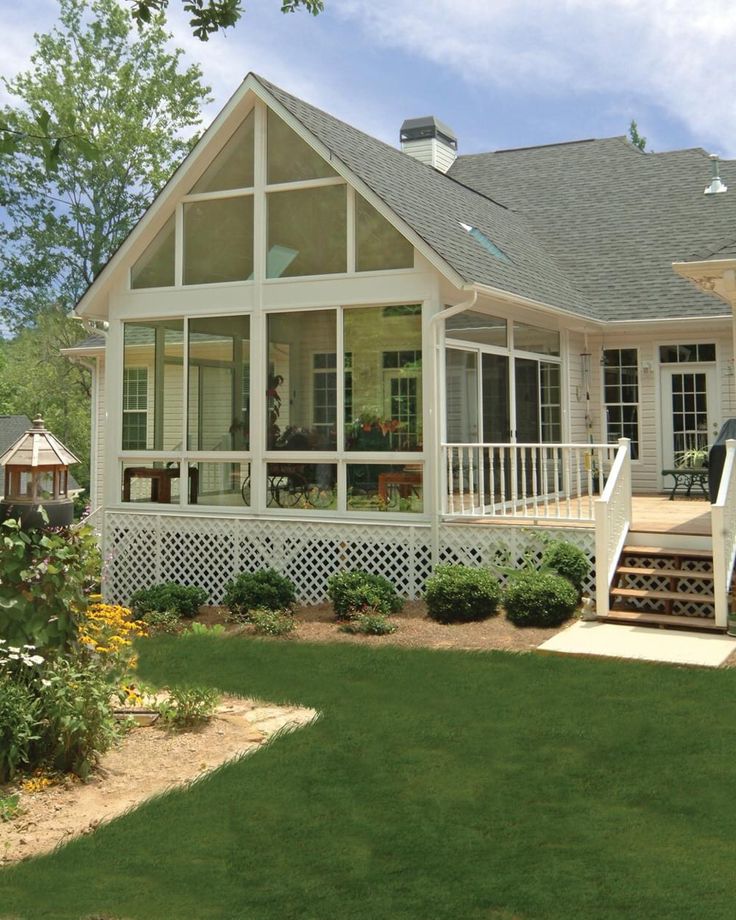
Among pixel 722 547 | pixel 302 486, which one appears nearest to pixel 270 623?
pixel 302 486

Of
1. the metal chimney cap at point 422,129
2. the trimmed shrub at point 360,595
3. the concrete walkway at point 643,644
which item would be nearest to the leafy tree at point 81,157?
the metal chimney cap at point 422,129

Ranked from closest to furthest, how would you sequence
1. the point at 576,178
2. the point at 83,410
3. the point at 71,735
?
the point at 71,735
the point at 576,178
the point at 83,410

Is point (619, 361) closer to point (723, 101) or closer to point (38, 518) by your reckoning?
point (38, 518)

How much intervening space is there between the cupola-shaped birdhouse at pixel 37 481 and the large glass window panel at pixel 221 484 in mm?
4869

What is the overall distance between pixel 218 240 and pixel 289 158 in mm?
1439

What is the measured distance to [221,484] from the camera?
40.2 ft

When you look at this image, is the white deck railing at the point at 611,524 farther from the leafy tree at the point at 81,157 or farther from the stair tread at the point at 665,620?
the leafy tree at the point at 81,157

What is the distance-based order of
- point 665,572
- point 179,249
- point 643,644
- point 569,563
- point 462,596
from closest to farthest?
point 643,644
point 665,572
point 462,596
point 569,563
point 179,249

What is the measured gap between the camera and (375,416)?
11.2 meters

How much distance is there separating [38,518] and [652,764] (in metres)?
4.18

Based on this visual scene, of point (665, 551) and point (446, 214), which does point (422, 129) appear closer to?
point (446, 214)

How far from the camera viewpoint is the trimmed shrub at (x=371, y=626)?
965 cm

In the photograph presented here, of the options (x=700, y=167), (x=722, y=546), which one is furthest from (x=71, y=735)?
(x=700, y=167)

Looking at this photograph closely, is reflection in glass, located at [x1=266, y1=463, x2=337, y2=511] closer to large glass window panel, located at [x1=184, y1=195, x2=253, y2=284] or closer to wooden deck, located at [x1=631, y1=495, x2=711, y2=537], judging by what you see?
large glass window panel, located at [x1=184, y1=195, x2=253, y2=284]
